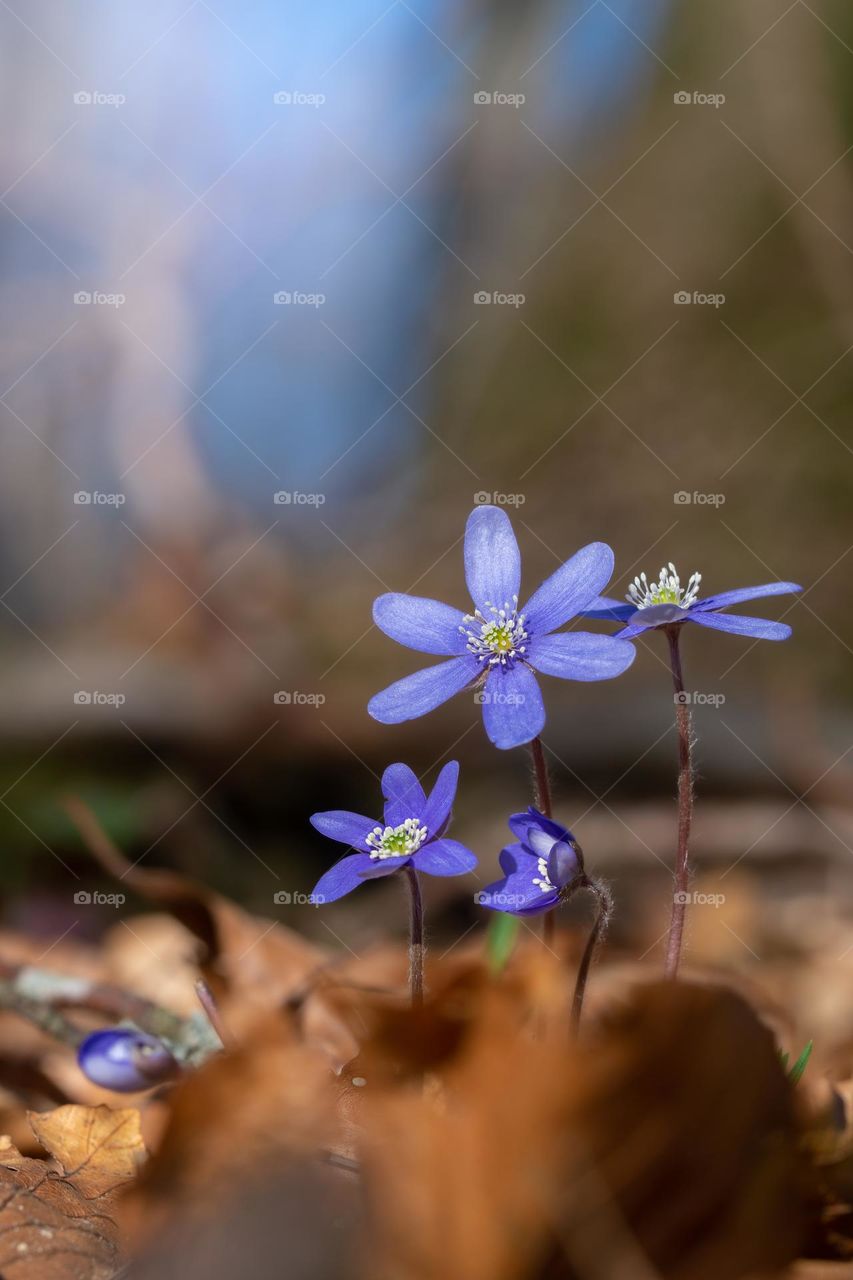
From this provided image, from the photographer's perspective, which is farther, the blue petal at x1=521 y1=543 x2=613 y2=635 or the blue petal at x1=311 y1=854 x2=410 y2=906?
the blue petal at x1=521 y1=543 x2=613 y2=635

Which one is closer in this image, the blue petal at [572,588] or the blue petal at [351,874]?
the blue petal at [351,874]

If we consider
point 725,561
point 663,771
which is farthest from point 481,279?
point 663,771

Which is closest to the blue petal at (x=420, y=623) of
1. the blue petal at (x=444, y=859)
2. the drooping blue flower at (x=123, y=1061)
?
the blue petal at (x=444, y=859)

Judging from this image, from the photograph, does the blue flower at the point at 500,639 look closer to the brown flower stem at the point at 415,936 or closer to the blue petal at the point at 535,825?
the blue petal at the point at 535,825

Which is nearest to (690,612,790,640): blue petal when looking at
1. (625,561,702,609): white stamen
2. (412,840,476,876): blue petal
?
(625,561,702,609): white stamen

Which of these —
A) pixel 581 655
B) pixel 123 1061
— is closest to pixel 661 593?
pixel 581 655

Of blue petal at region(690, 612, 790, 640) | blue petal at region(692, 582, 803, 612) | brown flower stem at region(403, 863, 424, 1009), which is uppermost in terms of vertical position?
blue petal at region(692, 582, 803, 612)

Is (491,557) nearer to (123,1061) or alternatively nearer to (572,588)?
(572,588)

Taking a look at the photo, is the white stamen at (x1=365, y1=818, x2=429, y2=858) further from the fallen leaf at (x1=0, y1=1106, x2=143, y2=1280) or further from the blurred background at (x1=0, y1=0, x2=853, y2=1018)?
the blurred background at (x1=0, y1=0, x2=853, y2=1018)
